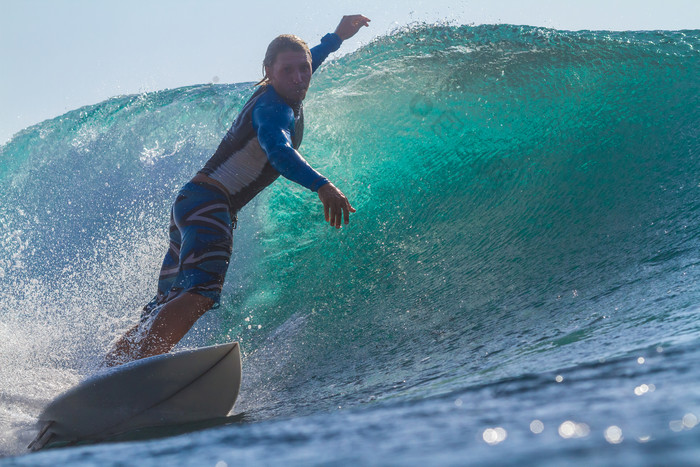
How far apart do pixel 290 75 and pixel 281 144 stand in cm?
50

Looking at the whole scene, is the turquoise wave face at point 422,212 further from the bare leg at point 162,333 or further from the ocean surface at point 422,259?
the bare leg at point 162,333

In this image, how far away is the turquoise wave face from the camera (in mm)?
2268

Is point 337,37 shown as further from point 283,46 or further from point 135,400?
point 135,400

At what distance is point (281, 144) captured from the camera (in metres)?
2.41

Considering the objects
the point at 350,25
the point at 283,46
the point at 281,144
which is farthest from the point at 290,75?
the point at 350,25

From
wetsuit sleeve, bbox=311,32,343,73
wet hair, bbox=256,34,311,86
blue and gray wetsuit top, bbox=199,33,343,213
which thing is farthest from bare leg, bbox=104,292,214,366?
wetsuit sleeve, bbox=311,32,343,73

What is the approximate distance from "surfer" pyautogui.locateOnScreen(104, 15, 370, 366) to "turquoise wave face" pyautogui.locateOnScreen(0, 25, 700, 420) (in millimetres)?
549

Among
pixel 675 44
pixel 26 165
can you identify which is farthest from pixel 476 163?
pixel 26 165

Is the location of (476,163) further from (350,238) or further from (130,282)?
(130,282)

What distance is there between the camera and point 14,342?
3.38 meters

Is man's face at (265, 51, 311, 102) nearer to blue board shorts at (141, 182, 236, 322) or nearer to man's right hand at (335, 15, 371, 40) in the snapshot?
blue board shorts at (141, 182, 236, 322)

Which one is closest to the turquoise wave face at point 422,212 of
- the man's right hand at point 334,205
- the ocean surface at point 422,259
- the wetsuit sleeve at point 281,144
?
the ocean surface at point 422,259

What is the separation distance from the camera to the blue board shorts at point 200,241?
2416mm

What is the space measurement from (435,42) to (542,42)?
1022 millimetres
